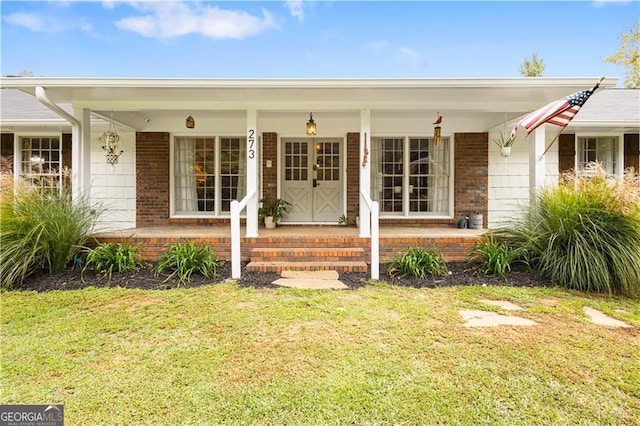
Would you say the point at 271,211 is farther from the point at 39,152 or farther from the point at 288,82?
the point at 39,152

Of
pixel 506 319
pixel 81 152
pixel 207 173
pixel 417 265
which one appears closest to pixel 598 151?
pixel 417 265

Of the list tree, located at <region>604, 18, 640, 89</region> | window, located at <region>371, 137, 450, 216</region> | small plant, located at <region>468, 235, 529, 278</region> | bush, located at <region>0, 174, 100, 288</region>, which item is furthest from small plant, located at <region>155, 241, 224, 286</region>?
tree, located at <region>604, 18, 640, 89</region>

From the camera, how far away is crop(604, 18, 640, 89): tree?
18078 millimetres

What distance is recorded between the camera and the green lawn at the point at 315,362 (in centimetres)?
207

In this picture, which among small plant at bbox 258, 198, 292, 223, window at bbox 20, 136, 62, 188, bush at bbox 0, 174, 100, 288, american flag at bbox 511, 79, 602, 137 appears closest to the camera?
bush at bbox 0, 174, 100, 288

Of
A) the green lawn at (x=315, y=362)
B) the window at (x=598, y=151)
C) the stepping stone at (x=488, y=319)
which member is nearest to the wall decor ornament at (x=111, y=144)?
the green lawn at (x=315, y=362)

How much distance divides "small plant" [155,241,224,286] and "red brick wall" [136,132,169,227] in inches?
127

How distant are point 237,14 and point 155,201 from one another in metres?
11.8

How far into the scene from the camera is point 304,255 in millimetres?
5566

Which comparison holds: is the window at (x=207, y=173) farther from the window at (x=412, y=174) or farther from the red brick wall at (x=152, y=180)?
the window at (x=412, y=174)

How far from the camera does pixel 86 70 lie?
19.9 m

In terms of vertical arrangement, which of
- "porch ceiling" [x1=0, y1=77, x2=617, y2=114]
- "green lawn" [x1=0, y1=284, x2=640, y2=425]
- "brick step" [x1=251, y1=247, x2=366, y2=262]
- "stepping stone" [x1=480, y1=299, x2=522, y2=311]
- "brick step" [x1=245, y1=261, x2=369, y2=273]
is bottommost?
"green lawn" [x1=0, y1=284, x2=640, y2=425]

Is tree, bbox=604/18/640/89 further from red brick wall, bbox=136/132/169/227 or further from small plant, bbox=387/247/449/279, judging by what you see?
red brick wall, bbox=136/132/169/227

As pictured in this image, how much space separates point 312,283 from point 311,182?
4.10 meters
